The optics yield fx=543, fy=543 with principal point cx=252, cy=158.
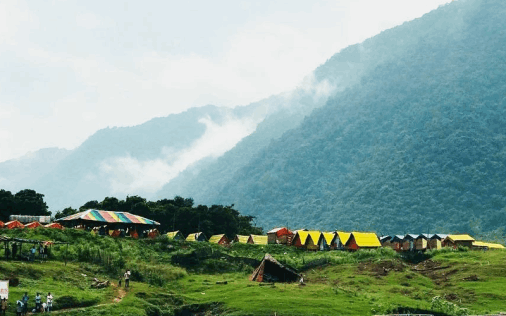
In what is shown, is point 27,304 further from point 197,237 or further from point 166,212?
point 166,212

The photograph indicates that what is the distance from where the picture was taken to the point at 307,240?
105312mm

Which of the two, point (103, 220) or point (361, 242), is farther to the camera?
point (361, 242)

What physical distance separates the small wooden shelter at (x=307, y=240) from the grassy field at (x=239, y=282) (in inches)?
799

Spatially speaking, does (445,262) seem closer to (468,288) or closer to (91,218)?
(468,288)

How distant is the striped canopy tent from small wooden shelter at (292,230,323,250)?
93.0ft

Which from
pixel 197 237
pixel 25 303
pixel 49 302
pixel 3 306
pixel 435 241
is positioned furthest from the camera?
pixel 197 237

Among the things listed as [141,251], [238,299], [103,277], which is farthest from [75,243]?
[238,299]

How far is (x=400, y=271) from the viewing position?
68.8 meters

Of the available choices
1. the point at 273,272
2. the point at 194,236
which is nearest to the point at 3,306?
the point at 273,272

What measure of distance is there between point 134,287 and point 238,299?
10293mm

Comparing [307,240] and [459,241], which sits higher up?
[307,240]

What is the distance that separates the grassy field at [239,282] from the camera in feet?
146

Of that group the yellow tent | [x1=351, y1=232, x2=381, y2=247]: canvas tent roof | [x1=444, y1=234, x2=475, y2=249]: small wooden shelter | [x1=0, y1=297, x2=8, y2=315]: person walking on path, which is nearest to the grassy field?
[x1=0, y1=297, x2=8, y2=315]: person walking on path

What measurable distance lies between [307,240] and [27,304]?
235ft
